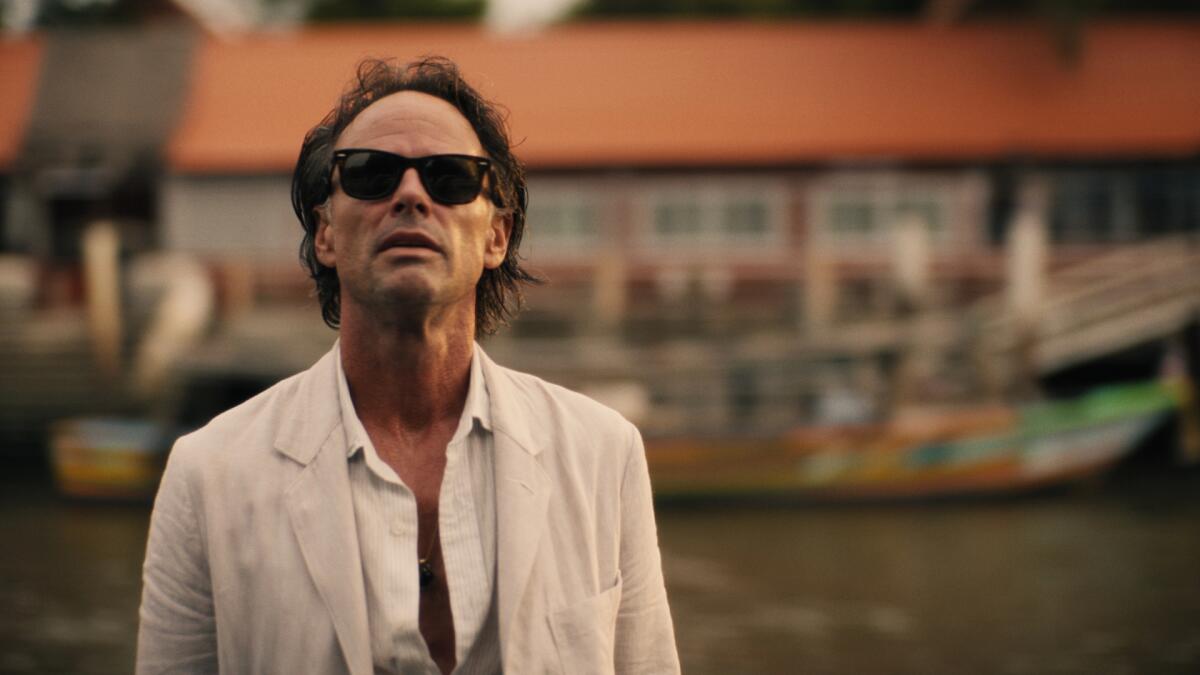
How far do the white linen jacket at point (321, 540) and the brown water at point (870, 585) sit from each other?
790 centimetres

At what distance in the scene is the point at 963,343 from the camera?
18.4 metres

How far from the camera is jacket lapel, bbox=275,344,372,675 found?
6.40 feet

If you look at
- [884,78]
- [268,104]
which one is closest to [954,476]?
[884,78]

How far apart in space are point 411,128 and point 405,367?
1.24ft

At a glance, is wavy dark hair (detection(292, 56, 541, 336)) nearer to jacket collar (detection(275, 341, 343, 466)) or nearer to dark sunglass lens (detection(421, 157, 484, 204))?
dark sunglass lens (detection(421, 157, 484, 204))

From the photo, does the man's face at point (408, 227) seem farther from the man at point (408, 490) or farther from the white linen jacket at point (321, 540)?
the white linen jacket at point (321, 540)

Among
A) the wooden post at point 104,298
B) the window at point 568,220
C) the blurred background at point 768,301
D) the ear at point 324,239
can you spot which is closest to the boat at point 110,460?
the blurred background at point 768,301

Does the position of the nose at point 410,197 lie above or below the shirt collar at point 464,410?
above

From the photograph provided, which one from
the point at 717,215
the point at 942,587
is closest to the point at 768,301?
the point at 717,215

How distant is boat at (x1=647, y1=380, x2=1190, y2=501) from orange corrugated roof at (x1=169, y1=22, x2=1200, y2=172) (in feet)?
24.6

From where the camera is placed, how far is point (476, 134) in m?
2.26

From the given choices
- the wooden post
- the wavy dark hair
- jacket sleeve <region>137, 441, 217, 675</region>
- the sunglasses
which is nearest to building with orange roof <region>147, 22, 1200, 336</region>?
the wooden post

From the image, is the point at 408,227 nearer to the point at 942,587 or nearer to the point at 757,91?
the point at 942,587

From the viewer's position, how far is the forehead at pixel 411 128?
7.05 ft
